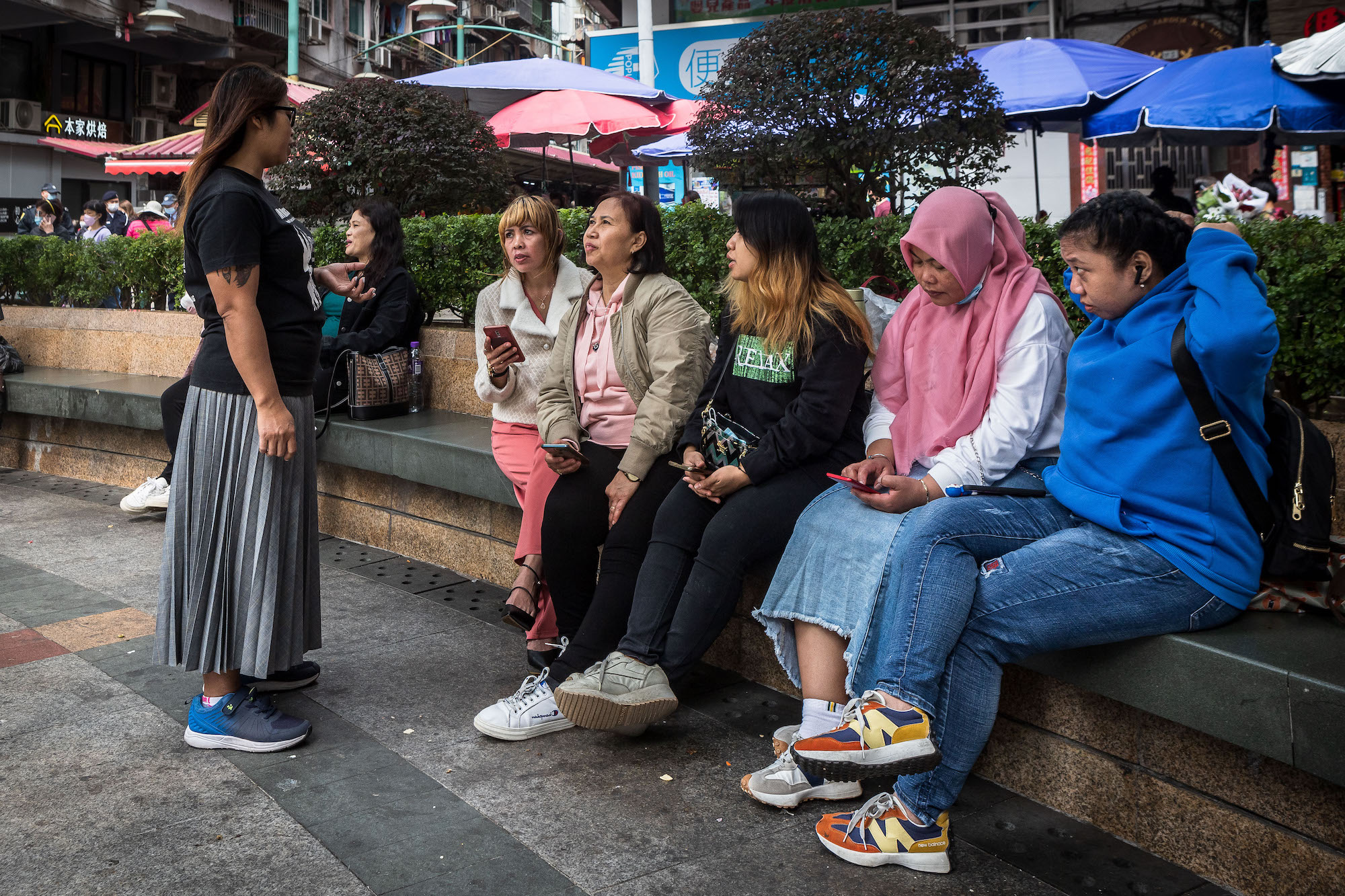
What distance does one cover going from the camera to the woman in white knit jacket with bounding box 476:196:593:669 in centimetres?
447

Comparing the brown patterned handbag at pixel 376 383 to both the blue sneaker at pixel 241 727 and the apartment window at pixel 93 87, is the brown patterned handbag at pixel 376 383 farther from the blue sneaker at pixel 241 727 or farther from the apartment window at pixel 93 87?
the apartment window at pixel 93 87

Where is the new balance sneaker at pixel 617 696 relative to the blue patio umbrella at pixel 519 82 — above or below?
below

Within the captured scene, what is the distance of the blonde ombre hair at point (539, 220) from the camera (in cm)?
447

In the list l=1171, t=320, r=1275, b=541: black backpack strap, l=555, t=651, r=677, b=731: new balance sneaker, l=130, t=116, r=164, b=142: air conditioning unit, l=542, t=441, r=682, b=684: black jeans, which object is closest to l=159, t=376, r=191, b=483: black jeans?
l=542, t=441, r=682, b=684: black jeans

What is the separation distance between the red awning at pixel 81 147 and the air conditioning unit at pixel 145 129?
2779mm

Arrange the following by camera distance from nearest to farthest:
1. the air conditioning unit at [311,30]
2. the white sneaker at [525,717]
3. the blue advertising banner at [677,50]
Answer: the white sneaker at [525,717] → the blue advertising banner at [677,50] → the air conditioning unit at [311,30]

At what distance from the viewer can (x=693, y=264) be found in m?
5.18

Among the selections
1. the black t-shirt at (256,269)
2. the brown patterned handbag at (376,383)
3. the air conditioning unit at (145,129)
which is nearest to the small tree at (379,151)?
the brown patterned handbag at (376,383)

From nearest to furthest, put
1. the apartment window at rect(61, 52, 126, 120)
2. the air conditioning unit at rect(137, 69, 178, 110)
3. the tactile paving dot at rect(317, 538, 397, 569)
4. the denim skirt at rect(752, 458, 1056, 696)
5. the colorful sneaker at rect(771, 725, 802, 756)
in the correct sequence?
the denim skirt at rect(752, 458, 1056, 696)
the colorful sneaker at rect(771, 725, 802, 756)
the tactile paving dot at rect(317, 538, 397, 569)
the apartment window at rect(61, 52, 126, 120)
the air conditioning unit at rect(137, 69, 178, 110)

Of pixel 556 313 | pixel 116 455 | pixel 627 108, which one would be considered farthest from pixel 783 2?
pixel 556 313

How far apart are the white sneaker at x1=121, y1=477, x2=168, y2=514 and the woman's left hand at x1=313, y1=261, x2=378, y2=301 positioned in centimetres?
168

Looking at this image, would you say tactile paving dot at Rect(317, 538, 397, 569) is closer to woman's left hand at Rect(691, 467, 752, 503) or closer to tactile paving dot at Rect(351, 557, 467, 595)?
tactile paving dot at Rect(351, 557, 467, 595)

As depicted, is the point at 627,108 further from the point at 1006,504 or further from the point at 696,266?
the point at 1006,504

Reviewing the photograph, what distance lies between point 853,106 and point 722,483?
7.24 feet
